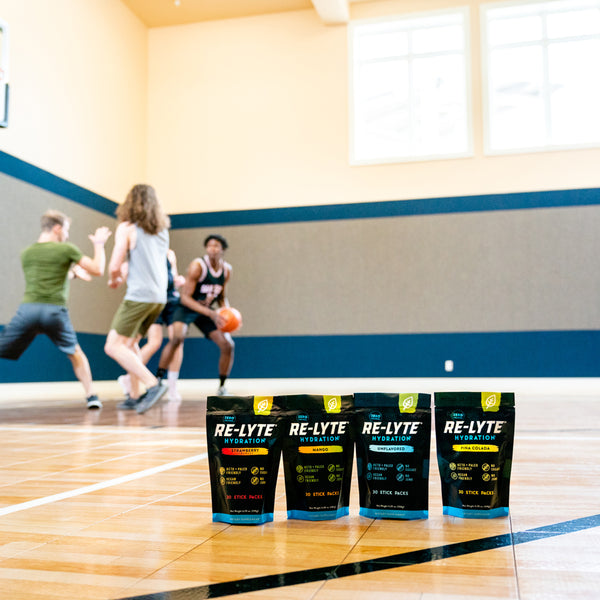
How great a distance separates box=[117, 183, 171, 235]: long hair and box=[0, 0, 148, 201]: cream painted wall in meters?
2.69

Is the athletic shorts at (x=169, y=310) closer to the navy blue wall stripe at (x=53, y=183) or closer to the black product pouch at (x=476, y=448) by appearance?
the navy blue wall stripe at (x=53, y=183)

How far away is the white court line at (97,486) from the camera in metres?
1.61

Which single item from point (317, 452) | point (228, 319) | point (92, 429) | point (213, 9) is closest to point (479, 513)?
point (317, 452)

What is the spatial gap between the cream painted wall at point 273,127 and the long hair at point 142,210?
13.9 feet

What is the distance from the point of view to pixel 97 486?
1.88 m

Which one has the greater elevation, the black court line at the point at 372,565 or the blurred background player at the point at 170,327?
the blurred background player at the point at 170,327

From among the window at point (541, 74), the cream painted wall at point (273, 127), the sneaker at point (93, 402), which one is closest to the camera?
the sneaker at point (93, 402)

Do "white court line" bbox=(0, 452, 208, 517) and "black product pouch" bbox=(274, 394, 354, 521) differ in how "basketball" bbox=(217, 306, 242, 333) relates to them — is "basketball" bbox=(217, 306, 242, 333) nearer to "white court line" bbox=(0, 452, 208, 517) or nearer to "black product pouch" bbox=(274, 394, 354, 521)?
"white court line" bbox=(0, 452, 208, 517)

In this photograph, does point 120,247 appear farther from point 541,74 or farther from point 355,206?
point 541,74

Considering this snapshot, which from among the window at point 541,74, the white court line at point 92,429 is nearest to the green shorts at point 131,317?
the white court line at point 92,429

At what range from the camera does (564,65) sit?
Result: 7.98 metres

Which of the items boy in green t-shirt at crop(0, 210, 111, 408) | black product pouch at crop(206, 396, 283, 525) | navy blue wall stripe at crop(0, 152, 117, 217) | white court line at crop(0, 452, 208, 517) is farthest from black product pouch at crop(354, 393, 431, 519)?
navy blue wall stripe at crop(0, 152, 117, 217)

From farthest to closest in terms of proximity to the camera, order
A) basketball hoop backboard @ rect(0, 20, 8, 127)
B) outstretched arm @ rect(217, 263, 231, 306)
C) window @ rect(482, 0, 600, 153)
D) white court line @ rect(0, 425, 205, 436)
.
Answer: window @ rect(482, 0, 600, 153)
basketball hoop backboard @ rect(0, 20, 8, 127)
outstretched arm @ rect(217, 263, 231, 306)
white court line @ rect(0, 425, 205, 436)

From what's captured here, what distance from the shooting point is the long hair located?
171 inches
